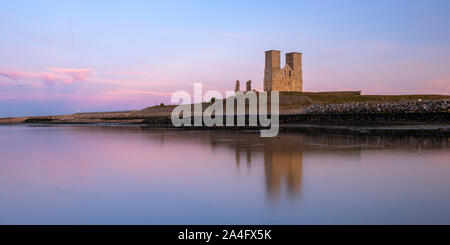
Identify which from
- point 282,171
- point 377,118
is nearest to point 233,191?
point 282,171

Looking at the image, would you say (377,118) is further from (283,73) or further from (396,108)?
(283,73)

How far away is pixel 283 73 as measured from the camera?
3177 inches

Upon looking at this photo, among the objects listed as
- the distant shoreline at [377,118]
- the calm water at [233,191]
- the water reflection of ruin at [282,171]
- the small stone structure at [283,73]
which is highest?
the small stone structure at [283,73]

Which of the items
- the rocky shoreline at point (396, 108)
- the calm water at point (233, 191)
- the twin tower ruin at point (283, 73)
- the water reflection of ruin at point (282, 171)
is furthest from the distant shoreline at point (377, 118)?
the twin tower ruin at point (283, 73)

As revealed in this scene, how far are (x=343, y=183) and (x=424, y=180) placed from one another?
1676 millimetres

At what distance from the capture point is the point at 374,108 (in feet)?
125

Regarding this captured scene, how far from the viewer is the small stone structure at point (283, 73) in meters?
78.7


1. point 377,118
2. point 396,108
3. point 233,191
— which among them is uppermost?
point 396,108

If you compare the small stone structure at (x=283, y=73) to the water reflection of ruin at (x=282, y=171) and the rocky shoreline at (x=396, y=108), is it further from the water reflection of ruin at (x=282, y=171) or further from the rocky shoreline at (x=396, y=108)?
the water reflection of ruin at (x=282, y=171)

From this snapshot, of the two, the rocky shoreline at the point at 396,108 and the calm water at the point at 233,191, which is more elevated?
the rocky shoreline at the point at 396,108

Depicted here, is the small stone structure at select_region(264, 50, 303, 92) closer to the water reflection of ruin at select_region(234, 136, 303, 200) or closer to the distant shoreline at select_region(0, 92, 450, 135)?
the distant shoreline at select_region(0, 92, 450, 135)
